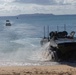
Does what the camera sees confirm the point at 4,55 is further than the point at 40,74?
Yes

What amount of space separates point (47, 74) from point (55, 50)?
35.9 feet

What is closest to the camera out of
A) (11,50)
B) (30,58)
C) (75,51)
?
(75,51)

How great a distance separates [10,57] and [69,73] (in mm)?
14070

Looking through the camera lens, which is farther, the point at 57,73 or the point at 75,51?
the point at 75,51

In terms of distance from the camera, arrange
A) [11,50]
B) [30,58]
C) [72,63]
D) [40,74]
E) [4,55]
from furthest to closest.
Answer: [11,50] → [4,55] → [30,58] → [72,63] → [40,74]

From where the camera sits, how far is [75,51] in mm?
31234

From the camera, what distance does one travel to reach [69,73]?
2156 centimetres

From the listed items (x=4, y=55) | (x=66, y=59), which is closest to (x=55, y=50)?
(x=66, y=59)

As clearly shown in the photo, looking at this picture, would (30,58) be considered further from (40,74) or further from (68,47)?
(40,74)

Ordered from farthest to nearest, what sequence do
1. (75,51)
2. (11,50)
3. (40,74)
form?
(11,50) → (75,51) → (40,74)

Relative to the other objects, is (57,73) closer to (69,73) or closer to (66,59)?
(69,73)

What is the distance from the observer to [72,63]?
2898 centimetres

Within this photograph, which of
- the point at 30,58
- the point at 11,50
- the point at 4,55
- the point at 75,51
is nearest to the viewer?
the point at 75,51

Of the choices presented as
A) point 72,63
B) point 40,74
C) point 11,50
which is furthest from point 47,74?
point 11,50
